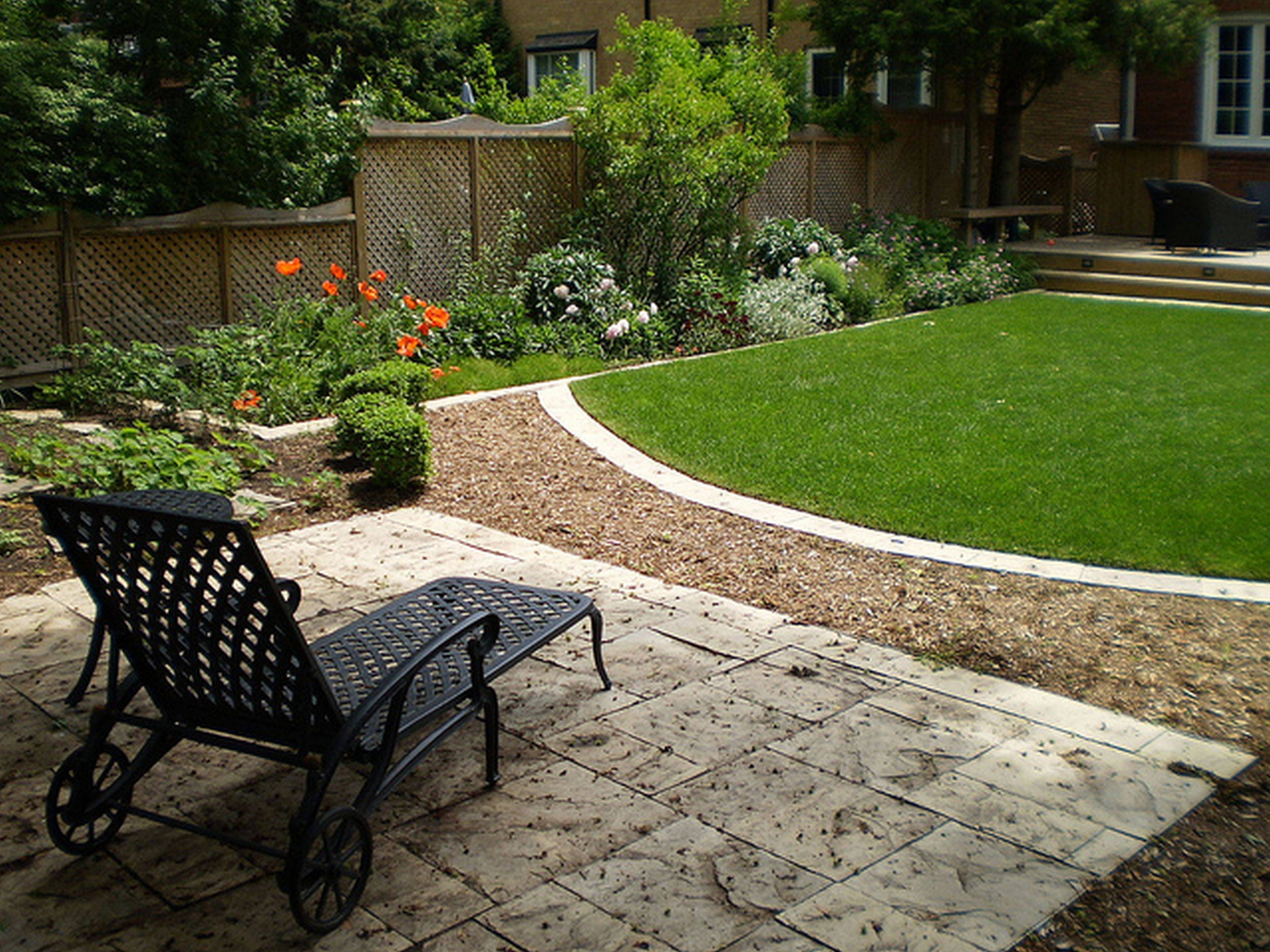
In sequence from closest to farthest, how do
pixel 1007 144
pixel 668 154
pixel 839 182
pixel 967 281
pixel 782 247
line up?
pixel 668 154 → pixel 782 247 → pixel 967 281 → pixel 839 182 → pixel 1007 144

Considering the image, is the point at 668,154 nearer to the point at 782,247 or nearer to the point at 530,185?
the point at 530,185

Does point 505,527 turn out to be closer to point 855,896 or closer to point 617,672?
point 617,672

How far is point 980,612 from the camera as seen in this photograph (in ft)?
17.3

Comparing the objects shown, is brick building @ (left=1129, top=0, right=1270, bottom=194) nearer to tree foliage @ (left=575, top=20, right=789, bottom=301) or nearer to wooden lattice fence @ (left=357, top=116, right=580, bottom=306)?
tree foliage @ (left=575, top=20, right=789, bottom=301)

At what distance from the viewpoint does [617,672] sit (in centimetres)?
460

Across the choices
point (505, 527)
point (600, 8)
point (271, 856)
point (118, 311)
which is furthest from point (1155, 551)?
point (600, 8)

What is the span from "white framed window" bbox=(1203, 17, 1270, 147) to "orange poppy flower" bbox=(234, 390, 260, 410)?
55.9 ft

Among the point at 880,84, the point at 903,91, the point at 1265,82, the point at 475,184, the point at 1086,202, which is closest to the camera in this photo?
the point at 475,184

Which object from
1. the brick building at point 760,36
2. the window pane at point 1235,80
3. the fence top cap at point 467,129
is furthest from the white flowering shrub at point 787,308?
the window pane at point 1235,80

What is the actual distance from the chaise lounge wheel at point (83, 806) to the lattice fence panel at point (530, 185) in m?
9.17

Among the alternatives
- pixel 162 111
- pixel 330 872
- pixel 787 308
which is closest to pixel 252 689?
pixel 330 872

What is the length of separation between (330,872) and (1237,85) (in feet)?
69.2

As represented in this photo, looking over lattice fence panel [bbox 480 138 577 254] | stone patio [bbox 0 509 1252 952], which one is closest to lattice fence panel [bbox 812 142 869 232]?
lattice fence panel [bbox 480 138 577 254]

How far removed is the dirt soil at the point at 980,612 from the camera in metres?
3.17
